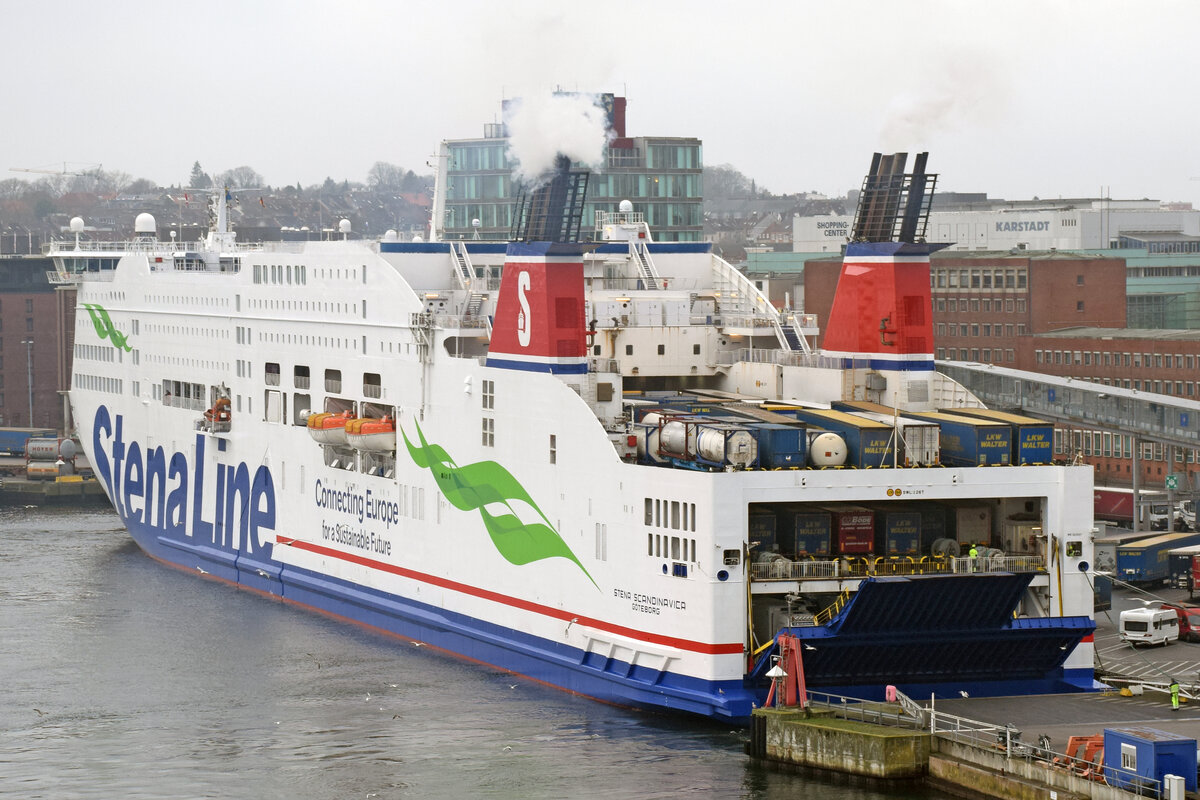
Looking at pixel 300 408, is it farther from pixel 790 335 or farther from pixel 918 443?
pixel 918 443

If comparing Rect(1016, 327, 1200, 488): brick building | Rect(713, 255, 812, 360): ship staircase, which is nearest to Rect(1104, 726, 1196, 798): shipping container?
Rect(713, 255, 812, 360): ship staircase

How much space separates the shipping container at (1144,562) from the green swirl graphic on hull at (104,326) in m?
28.6

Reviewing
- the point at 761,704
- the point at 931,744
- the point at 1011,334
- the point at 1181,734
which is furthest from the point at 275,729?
the point at 1011,334

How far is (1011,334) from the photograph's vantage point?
74812 mm

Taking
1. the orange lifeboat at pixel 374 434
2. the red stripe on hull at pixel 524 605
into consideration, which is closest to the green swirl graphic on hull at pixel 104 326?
the red stripe on hull at pixel 524 605

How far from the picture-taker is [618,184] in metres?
91.1

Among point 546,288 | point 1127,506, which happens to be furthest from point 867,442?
point 1127,506

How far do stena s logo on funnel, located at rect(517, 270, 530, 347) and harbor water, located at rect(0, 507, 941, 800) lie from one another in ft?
21.6

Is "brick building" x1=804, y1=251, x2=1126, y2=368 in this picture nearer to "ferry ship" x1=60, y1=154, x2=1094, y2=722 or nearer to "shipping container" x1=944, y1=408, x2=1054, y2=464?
A: "ferry ship" x1=60, y1=154, x2=1094, y2=722

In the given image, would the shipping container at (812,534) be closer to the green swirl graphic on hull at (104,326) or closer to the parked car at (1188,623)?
the parked car at (1188,623)

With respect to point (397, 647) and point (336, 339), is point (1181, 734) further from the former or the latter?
point (336, 339)

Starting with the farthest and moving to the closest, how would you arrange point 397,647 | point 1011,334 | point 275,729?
point 1011,334 → point 397,647 → point 275,729

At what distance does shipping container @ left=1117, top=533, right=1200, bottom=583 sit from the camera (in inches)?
1768

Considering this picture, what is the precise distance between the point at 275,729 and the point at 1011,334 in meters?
49.0
